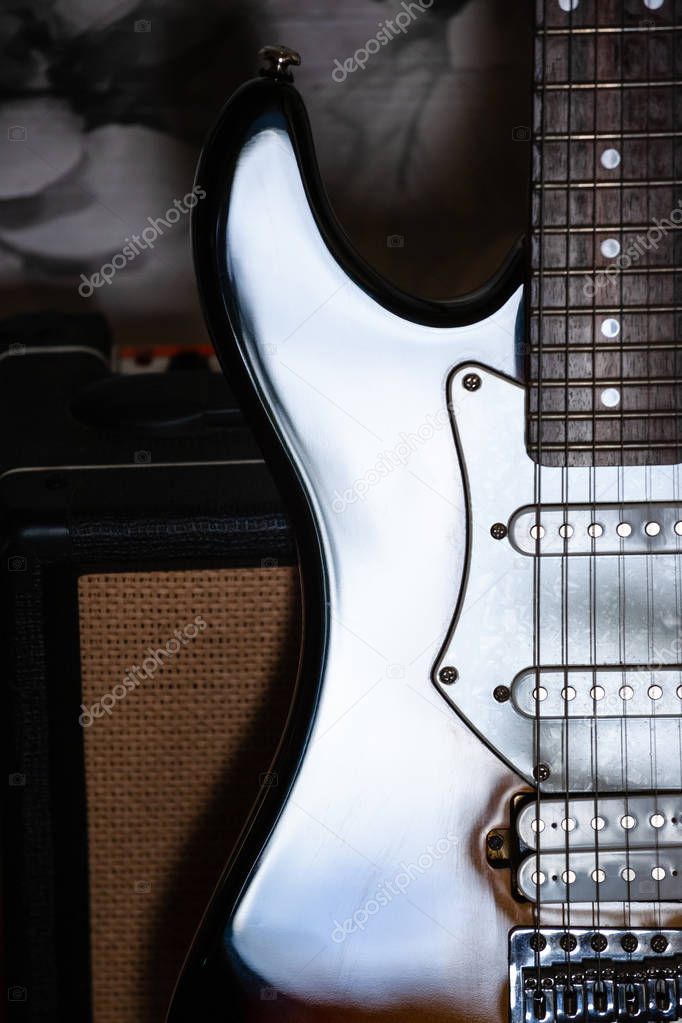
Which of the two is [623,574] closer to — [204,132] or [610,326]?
[610,326]

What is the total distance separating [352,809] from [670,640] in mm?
187

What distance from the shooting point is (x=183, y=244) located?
112 cm

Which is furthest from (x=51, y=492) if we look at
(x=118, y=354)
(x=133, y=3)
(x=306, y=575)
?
(x=133, y=3)

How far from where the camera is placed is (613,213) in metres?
0.53

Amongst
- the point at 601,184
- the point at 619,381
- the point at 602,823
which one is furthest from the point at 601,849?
the point at 601,184

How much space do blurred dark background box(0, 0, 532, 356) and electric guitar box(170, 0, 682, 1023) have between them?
0.59m

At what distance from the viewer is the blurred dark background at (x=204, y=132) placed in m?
1.07

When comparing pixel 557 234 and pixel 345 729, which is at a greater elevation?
pixel 557 234

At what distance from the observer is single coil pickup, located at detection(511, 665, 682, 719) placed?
1.70 feet

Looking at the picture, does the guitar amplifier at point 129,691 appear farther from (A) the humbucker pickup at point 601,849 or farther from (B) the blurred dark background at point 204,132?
(B) the blurred dark background at point 204,132

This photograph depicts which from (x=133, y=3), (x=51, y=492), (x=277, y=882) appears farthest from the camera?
(x=133, y=3)

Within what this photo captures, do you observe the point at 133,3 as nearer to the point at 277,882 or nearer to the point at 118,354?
the point at 118,354

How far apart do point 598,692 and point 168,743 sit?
0.99 feet

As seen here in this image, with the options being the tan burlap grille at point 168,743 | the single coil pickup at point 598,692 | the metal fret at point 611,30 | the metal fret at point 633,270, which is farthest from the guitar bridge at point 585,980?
the metal fret at point 611,30
